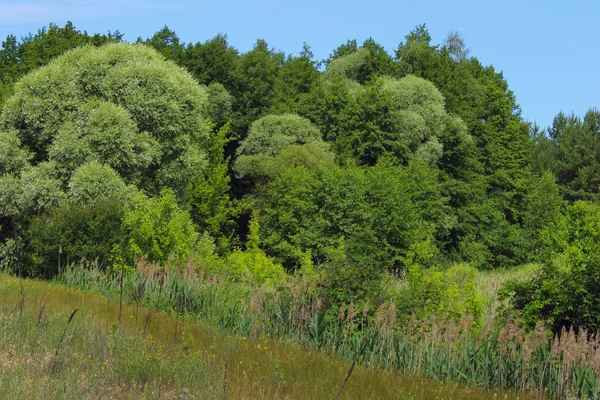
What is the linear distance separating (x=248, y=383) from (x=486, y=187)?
4504cm

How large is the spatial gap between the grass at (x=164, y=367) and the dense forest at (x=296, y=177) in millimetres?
2614

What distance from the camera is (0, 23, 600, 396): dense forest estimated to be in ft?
43.8

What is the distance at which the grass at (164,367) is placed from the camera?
6.61 metres

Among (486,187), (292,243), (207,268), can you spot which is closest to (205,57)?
(292,243)

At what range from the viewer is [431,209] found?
40562mm

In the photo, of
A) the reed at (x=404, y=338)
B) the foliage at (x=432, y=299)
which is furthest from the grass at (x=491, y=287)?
the reed at (x=404, y=338)

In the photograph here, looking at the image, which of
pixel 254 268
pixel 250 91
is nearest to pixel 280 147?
pixel 250 91

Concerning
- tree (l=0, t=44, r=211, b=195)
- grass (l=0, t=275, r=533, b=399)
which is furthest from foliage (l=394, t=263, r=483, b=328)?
tree (l=0, t=44, r=211, b=195)

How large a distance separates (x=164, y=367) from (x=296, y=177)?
30499 mm

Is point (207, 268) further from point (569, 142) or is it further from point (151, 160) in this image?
point (569, 142)

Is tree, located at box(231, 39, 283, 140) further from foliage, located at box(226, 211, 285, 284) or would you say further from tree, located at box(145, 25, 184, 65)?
foliage, located at box(226, 211, 285, 284)

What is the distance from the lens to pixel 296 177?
37.8 m

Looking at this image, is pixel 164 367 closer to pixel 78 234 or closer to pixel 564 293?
pixel 564 293

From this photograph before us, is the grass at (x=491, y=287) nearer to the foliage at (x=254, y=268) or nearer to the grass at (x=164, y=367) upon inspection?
the grass at (x=164, y=367)
